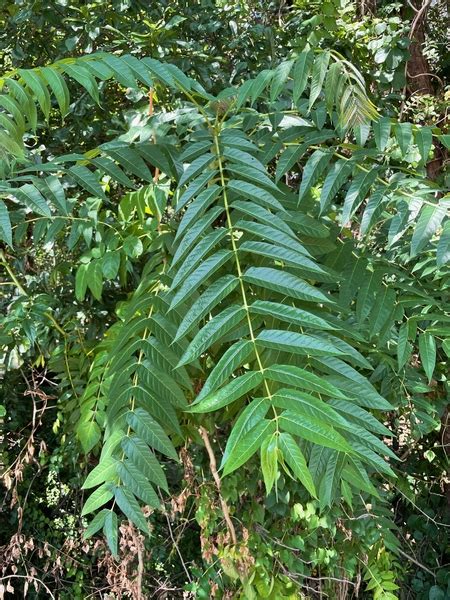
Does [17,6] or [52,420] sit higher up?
[17,6]

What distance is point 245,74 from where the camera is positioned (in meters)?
2.67

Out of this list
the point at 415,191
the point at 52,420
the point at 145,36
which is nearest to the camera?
the point at 415,191

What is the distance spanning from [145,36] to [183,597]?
2.06m

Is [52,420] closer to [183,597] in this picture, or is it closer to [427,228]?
[183,597]

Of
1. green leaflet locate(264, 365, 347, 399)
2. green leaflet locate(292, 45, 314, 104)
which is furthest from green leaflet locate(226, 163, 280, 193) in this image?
green leaflet locate(264, 365, 347, 399)

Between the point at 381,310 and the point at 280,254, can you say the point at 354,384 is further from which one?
the point at 381,310

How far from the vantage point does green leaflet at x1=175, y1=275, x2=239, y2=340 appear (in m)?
1.10

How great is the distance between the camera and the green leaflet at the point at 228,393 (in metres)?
0.98

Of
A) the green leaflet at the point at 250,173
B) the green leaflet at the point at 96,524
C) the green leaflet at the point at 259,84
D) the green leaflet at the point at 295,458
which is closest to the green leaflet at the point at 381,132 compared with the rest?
the green leaflet at the point at 259,84

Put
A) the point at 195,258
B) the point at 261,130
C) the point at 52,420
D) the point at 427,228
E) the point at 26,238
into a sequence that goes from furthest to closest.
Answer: the point at 52,420 → the point at 26,238 → the point at 261,130 → the point at 427,228 → the point at 195,258

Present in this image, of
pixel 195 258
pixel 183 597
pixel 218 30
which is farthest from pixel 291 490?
pixel 218 30

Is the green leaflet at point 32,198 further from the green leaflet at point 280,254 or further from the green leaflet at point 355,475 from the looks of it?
the green leaflet at point 355,475

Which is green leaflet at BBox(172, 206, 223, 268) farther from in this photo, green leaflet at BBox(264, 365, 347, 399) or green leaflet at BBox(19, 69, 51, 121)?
green leaflet at BBox(19, 69, 51, 121)

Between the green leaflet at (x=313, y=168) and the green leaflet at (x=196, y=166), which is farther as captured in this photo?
the green leaflet at (x=313, y=168)
